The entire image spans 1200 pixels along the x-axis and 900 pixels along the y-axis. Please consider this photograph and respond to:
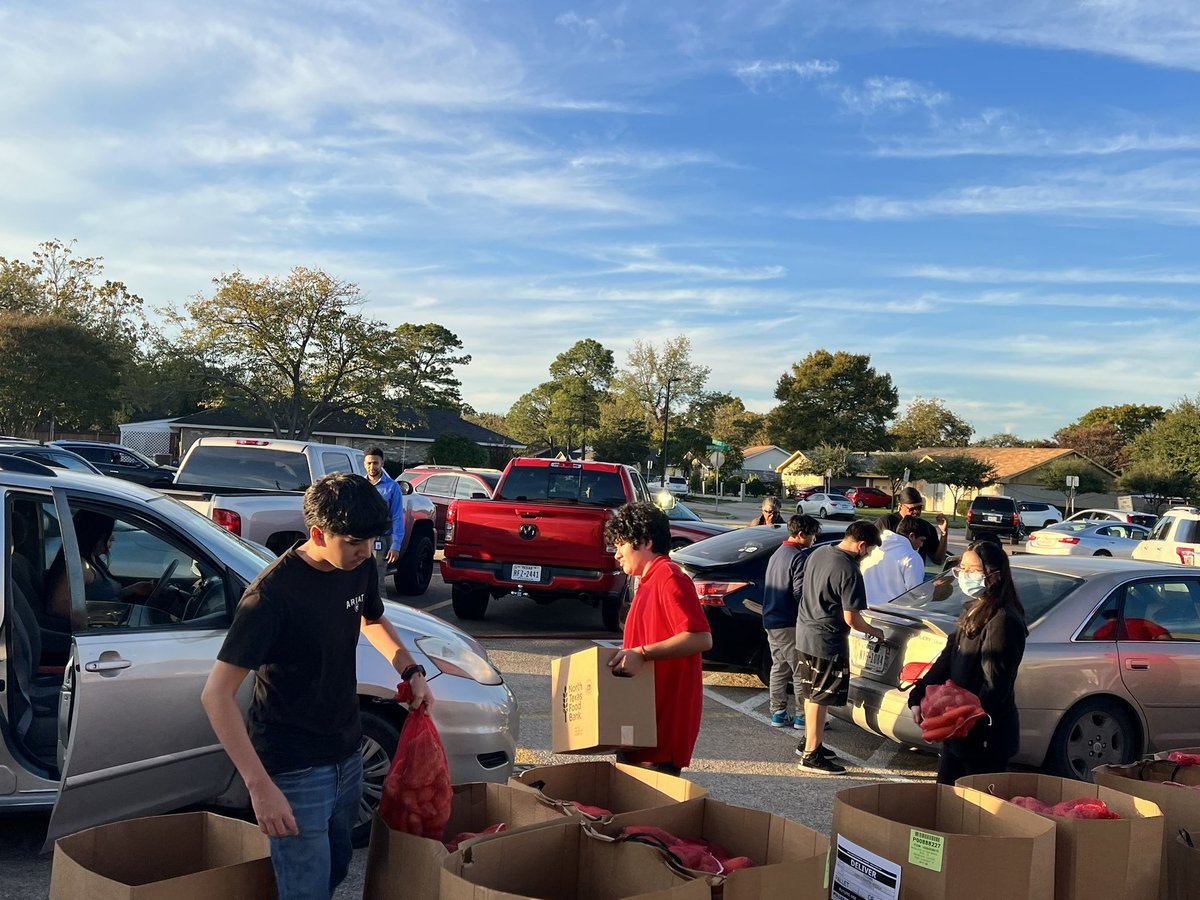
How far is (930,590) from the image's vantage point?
7.08 meters

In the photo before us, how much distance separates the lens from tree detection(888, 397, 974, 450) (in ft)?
361

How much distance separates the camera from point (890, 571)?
768cm

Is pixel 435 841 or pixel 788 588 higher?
pixel 788 588

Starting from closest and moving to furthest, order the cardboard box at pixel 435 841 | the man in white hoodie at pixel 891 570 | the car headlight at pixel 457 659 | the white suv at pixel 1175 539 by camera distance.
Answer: the cardboard box at pixel 435 841 → the car headlight at pixel 457 659 → the man in white hoodie at pixel 891 570 → the white suv at pixel 1175 539

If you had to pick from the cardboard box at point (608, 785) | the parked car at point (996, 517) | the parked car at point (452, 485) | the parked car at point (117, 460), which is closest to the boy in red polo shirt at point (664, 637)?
the cardboard box at point (608, 785)

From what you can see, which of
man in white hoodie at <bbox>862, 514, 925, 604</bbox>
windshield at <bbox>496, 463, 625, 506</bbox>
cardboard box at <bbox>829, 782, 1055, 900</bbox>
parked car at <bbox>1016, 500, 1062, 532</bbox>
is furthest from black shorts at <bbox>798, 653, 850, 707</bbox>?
parked car at <bbox>1016, 500, 1062, 532</bbox>

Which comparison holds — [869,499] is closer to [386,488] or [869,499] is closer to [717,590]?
[386,488]

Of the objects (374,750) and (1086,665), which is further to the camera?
(1086,665)

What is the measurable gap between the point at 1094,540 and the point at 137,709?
26896mm

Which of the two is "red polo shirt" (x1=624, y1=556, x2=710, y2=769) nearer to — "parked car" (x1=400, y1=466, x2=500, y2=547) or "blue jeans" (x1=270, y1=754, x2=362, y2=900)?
"blue jeans" (x1=270, y1=754, x2=362, y2=900)

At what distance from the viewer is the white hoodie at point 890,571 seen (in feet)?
25.1

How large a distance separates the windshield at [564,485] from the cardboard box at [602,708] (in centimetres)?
799

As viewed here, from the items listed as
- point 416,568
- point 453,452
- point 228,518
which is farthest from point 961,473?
point 228,518

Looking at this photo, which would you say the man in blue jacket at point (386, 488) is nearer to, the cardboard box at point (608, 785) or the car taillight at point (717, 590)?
the car taillight at point (717, 590)
